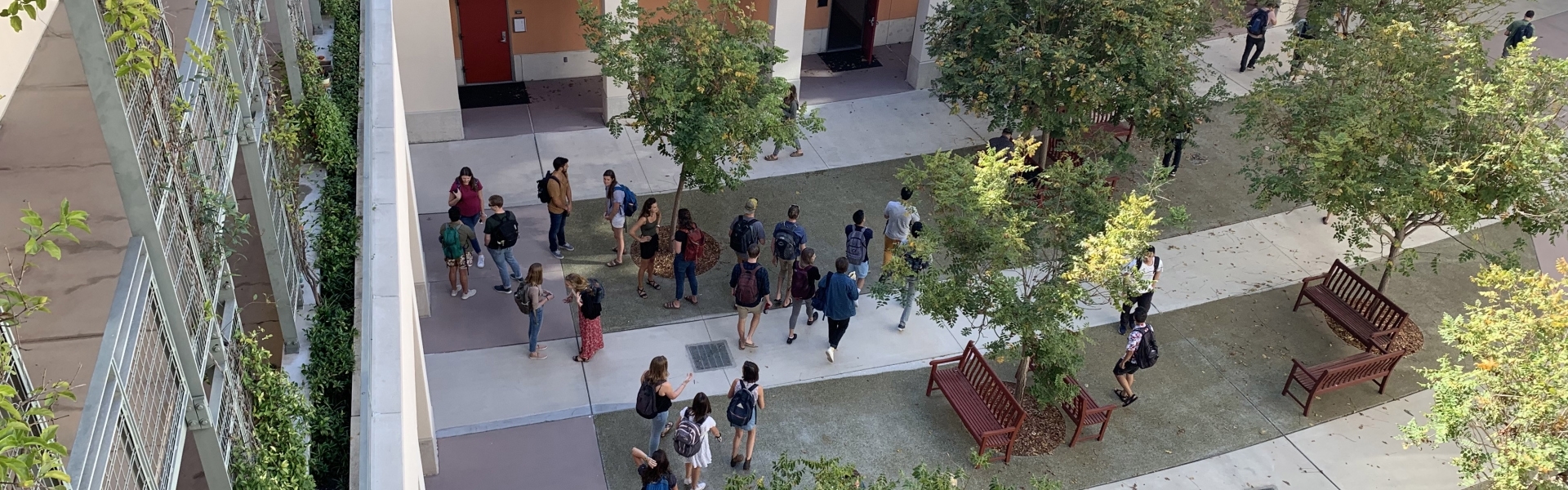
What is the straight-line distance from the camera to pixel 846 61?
20.0m

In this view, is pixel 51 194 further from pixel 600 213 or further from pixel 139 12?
pixel 600 213

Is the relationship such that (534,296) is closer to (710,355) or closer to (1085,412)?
(710,355)

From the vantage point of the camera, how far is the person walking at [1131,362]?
1147 cm

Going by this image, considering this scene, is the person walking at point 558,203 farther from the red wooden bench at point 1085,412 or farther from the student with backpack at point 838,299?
the red wooden bench at point 1085,412

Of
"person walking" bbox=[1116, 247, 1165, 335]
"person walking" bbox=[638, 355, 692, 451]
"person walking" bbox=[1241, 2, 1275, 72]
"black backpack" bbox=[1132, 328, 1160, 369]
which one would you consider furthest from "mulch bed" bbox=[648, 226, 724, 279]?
"person walking" bbox=[1241, 2, 1275, 72]

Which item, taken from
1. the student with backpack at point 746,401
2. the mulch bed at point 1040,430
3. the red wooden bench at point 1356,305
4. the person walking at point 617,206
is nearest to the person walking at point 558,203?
the person walking at point 617,206

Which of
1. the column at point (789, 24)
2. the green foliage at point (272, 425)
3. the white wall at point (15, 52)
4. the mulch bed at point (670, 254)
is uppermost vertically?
the white wall at point (15, 52)

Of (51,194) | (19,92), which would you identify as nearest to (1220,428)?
(51,194)

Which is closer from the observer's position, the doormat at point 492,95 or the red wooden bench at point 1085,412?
the red wooden bench at point 1085,412

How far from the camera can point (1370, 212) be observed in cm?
1173

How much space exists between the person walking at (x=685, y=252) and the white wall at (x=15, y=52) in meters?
6.12

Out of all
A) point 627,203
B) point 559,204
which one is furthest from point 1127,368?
point 559,204

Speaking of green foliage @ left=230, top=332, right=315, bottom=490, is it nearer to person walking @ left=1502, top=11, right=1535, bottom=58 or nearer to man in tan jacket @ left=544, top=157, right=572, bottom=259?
man in tan jacket @ left=544, top=157, right=572, bottom=259

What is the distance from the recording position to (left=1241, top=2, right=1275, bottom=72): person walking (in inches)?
766
